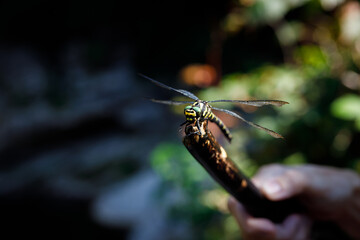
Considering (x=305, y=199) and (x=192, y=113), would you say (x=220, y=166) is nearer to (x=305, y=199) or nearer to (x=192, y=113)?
(x=192, y=113)

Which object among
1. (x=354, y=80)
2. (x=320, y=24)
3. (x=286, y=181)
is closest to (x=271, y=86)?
A: (x=354, y=80)

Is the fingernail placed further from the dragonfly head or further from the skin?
the dragonfly head

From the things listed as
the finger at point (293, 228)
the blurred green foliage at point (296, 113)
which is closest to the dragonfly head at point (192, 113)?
the finger at point (293, 228)

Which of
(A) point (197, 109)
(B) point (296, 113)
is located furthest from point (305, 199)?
(B) point (296, 113)

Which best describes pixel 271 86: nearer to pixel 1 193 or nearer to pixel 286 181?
pixel 286 181

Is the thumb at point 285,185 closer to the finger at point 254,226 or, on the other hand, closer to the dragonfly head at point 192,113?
the finger at point 254,226

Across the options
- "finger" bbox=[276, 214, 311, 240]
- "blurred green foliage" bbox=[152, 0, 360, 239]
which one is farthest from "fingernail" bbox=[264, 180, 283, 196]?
"blurred green foliage" bbox=[152, 0, 360, 239]
